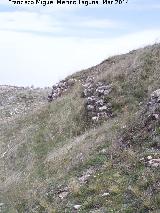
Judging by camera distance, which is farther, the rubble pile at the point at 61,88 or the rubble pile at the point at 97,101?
the rubble pile at the point at 61,88

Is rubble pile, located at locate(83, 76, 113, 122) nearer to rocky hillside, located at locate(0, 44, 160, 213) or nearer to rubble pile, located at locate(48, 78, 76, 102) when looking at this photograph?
rocky hillside, located at locate(0, 44, 160, 213)

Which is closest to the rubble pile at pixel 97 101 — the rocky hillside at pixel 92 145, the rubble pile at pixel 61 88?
the rocky hillside at pixel 92 145

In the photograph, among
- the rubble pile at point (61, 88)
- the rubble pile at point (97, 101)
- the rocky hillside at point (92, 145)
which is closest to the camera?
the rocky hillside at point (92, 145)

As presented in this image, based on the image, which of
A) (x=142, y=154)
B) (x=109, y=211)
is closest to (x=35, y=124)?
(x=142, y=154)

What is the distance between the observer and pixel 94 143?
55.8 ft

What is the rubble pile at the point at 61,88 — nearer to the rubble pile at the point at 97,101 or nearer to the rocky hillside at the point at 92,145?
the rocky hillside at the point at 92,145

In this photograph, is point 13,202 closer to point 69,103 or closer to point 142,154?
point 142,154

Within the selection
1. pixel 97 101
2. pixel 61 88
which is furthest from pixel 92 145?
pixel 61 88

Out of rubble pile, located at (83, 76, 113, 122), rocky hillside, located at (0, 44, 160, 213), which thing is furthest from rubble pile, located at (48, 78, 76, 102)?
rubble pile, located at (83, 76, 113, 122)

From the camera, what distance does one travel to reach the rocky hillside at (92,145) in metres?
12.7

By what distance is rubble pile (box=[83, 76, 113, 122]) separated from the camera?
814 inches

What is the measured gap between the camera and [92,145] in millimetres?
16859

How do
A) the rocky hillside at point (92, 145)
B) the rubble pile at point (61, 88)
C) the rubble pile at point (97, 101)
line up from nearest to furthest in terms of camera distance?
the rocky hillside at point (92, 145)
the rubble pile at point (97, 101)
the rubble pile at point (61, 88)

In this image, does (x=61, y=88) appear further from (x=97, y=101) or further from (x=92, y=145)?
(x=92, y=145)
